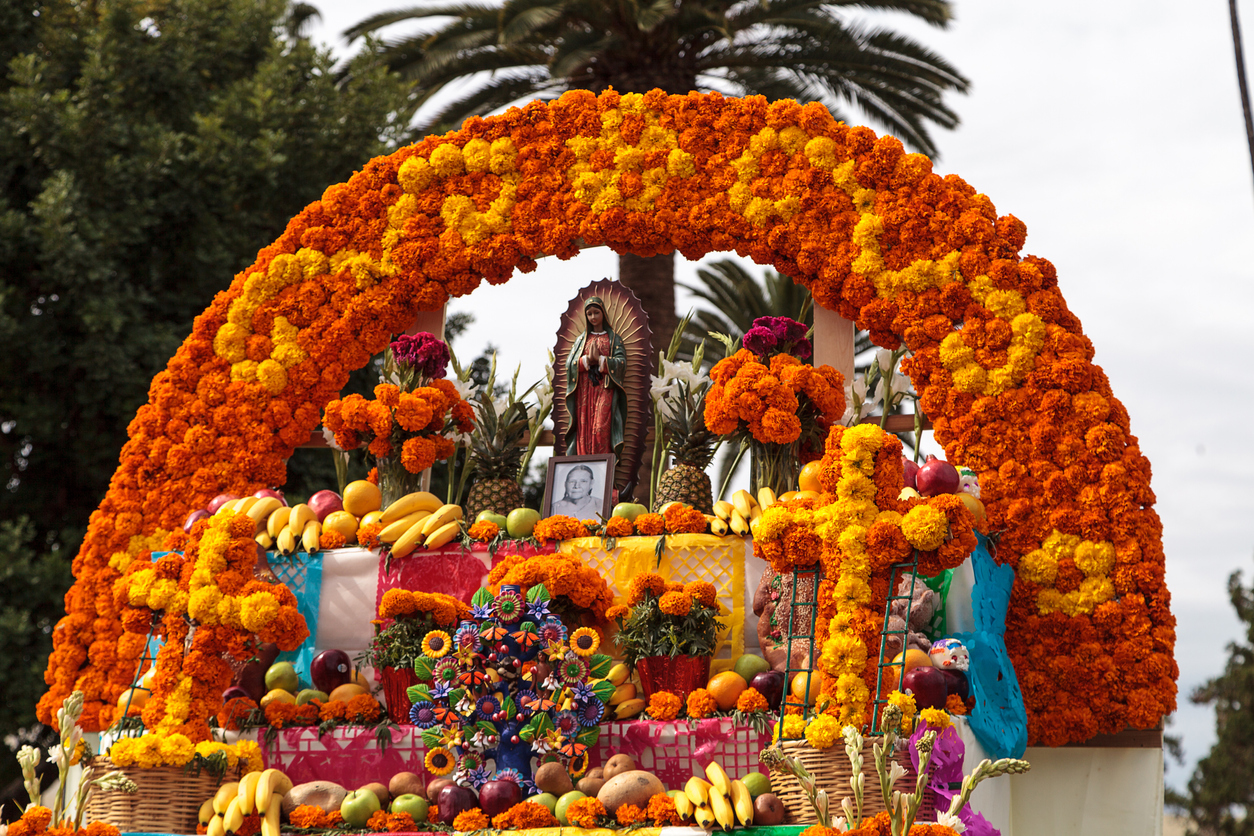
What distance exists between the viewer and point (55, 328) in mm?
14508

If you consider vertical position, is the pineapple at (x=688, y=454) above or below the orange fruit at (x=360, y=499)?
above

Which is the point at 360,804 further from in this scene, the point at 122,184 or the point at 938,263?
the point at 122,184

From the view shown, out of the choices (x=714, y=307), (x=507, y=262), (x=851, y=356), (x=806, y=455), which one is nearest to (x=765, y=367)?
(x=806, y=455)

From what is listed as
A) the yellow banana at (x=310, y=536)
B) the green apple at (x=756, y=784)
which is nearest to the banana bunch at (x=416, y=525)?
the yellow banana at (x=310, y=536)

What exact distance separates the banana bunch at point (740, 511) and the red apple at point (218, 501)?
3.73m

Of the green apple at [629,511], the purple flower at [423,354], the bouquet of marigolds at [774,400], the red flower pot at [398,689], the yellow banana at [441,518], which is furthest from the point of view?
the purple flower at [423,354]

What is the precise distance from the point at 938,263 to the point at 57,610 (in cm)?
1093

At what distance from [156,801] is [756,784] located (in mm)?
3416

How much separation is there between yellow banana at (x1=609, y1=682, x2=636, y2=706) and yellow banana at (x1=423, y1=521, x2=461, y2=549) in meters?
1.75

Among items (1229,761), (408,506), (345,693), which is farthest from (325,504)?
(1229,761)

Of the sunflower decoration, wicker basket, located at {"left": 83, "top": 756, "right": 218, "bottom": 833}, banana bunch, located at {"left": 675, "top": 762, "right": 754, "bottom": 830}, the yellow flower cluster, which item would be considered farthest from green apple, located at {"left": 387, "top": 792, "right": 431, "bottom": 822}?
the yellow flower cluster

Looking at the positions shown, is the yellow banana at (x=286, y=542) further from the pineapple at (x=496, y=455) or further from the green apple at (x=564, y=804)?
the green apple at (x=564, y=804)

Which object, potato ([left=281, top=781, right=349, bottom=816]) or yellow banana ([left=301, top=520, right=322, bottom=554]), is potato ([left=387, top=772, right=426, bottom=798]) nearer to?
potato ([left=281, top=781, right=349, bottom=816])

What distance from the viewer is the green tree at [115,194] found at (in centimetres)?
1397
